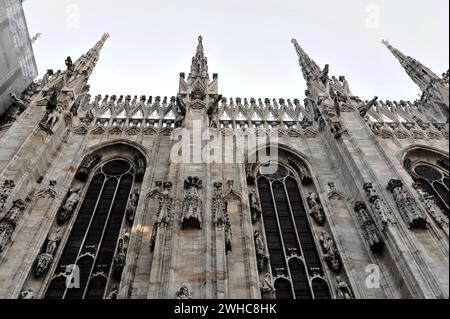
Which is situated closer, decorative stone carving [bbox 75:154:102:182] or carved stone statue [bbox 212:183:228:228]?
carved stone statue [bbox 212:183:228:228]

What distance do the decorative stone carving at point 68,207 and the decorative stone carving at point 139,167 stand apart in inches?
80.3

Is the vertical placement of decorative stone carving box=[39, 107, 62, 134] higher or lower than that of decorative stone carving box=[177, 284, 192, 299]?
higher

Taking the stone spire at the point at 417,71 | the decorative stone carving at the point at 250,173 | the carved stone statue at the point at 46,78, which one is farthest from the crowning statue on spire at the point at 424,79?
the carved stone statue at the point at 46,78

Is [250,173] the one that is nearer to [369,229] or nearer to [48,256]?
[369,229]

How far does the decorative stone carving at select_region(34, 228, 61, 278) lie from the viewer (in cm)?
1170

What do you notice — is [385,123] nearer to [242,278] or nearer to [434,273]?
[434,273]

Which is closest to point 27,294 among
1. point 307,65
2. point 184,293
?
point 184,293

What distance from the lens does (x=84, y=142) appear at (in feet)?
55.0

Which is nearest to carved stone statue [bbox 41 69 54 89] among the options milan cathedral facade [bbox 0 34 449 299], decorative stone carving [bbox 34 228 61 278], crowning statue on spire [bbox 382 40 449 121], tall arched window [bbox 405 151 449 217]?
milan cathedral facade [bbox 0 34 449 299]

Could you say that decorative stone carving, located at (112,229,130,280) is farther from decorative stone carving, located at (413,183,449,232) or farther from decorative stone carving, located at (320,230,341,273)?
decorative stone carving, located at (413,183,449,232)

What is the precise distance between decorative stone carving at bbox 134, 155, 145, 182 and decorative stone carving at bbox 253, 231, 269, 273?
4812 millimetres

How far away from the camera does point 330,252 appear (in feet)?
40.9

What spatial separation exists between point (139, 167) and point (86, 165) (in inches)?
71.1
